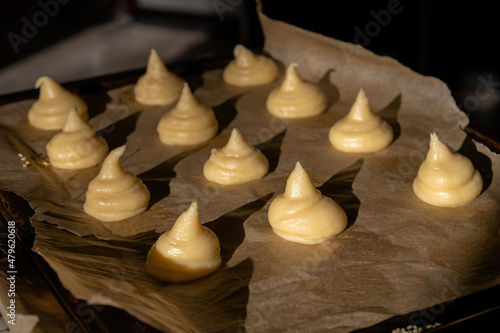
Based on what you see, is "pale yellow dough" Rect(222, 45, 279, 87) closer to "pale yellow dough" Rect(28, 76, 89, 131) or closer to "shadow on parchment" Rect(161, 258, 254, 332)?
"pale yellow dough" Rect(28, 76, 89, 131)

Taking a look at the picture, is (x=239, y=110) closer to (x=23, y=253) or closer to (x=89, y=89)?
(x=89, y=89)

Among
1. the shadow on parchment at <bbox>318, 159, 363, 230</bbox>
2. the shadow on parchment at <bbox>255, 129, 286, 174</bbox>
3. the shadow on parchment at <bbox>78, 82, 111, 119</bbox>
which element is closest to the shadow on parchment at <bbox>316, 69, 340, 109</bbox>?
the shadow on parchment at <bbox>255, 129, 286, 174</bbox>

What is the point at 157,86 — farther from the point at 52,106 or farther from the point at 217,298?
the point at 217,298

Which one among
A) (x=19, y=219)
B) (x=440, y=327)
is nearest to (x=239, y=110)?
(x=19, y=219)

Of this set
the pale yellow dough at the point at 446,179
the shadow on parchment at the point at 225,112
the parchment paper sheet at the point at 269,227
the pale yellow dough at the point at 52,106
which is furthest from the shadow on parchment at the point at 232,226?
the pale yellow dough at the point at 52,106
